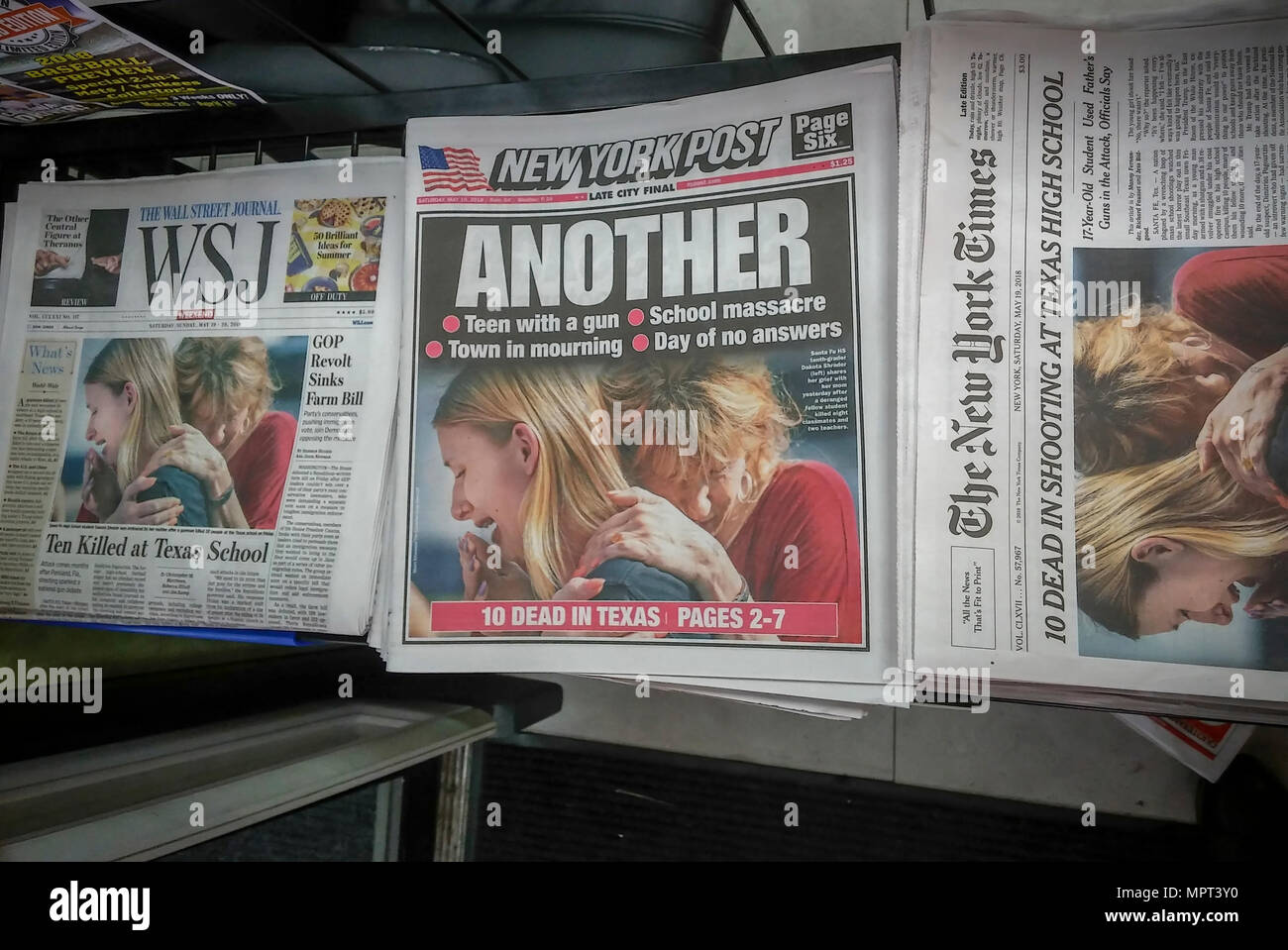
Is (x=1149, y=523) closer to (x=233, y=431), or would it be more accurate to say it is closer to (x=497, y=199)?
(x=497, y=199)

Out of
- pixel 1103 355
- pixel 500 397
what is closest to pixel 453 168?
pixel 500 397

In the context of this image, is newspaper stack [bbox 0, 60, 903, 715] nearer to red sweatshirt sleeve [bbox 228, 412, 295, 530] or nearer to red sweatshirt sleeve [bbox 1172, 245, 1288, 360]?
red sweatshirt sleeve [bbox 228, 412, 295, 530]

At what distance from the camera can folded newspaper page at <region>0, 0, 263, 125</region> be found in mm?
420

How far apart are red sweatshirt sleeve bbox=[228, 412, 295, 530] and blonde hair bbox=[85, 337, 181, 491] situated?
0.06 m

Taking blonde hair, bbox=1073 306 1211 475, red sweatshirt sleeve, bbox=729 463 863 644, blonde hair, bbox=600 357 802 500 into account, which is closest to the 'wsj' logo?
blonde hair, bbox=600 357 802 500

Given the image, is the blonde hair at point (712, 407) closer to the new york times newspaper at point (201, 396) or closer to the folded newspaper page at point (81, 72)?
the new york times newspaper at point (201, 396)

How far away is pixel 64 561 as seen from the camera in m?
0.50

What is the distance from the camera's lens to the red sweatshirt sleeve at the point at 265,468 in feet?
1.59

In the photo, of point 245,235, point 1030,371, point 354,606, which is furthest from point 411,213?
point 1030,371

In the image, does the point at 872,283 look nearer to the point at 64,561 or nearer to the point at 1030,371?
the point at 1030,371

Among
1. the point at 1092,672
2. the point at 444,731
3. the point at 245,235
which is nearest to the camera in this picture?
the point at 1092,672

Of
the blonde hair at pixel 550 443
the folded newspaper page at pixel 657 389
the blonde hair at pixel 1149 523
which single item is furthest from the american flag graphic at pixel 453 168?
the blonde hair at pixel 1149 523

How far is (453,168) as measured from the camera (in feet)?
1.55

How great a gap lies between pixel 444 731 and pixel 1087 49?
61 centimetres
